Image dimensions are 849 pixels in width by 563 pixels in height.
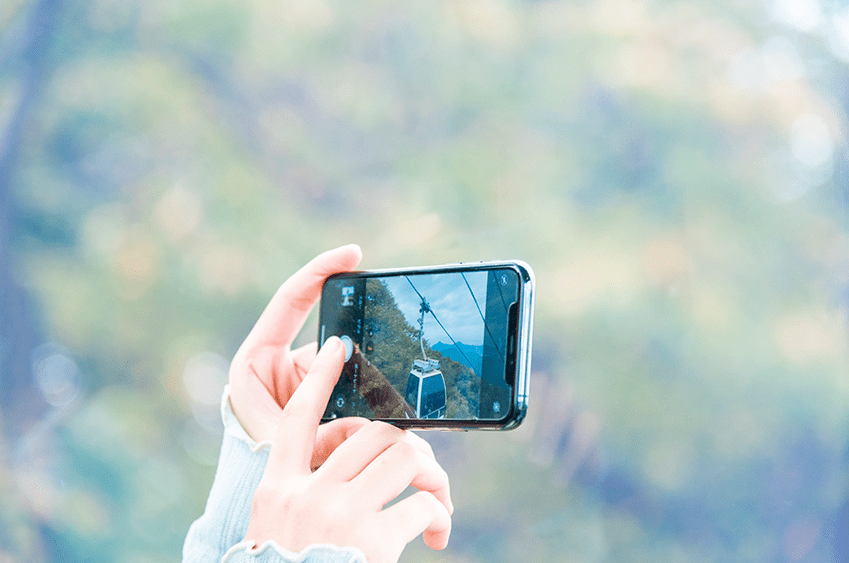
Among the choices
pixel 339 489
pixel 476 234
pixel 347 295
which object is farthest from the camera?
pixel 476 234

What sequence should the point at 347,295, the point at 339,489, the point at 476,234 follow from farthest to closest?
the point at 476,234 < the point at 347,295 < the point at 339,489

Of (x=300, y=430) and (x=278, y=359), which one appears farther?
(x=278, y=359)

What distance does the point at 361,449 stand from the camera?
0.42 metres

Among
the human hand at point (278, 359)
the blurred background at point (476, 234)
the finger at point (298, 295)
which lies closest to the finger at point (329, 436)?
the human hand at point (278, 359)

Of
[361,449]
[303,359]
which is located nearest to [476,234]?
[303,359]

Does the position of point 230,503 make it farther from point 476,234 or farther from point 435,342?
point 476,234

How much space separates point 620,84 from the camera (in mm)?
900

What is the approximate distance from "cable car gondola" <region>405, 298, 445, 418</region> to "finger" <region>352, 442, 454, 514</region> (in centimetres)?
3

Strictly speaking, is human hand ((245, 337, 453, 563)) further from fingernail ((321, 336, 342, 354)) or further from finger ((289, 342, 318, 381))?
finger ((289, 342, 318, 381))

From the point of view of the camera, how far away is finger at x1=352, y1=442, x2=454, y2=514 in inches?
15.7

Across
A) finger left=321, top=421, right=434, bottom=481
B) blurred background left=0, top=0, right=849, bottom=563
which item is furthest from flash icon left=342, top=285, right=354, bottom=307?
blurred background left=0, top=0, right=849, bottom=563

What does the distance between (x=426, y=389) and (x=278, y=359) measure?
0.18 meters

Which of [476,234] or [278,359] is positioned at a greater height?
[476,234]

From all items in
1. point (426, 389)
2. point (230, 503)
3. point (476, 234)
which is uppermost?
point (476, 234)
